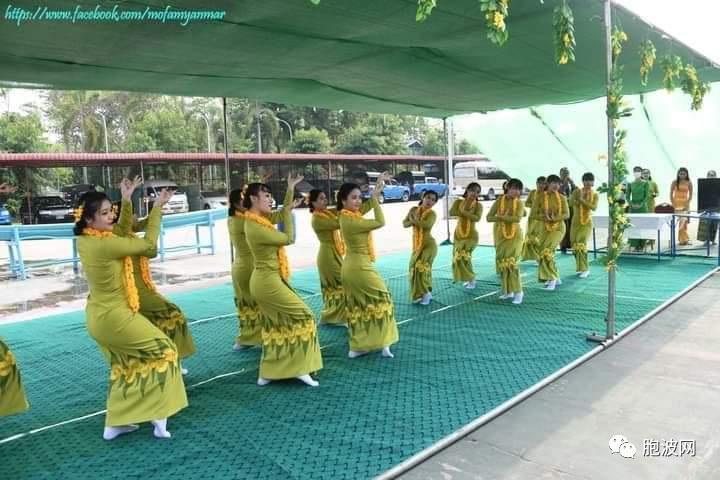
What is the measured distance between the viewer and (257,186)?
13.4 feet

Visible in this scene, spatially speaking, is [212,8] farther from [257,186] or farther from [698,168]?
[698,168]

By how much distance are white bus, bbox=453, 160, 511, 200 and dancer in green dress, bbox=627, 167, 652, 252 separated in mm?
18568

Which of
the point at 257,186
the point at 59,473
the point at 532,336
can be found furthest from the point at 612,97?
the point at 59,473

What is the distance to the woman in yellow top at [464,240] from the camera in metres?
7.17

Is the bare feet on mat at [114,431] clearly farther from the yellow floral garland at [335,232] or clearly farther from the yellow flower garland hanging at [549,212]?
the yellow flower garland hanging at [549,212]

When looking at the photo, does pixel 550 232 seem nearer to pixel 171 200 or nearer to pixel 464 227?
pixel 464 227

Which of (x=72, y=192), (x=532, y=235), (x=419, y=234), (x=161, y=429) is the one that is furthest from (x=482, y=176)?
(x=161, y=429)

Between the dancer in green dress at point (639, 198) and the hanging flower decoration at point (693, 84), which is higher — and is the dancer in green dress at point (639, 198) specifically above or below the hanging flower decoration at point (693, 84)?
below

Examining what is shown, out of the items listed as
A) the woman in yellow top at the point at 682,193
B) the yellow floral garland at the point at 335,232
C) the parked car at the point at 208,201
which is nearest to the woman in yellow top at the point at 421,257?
the yellow floral garland at the point at 335,232

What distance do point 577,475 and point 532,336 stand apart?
2.39 m

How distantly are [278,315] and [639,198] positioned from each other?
7.93 m

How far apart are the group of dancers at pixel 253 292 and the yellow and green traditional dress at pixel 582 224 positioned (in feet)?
5.15

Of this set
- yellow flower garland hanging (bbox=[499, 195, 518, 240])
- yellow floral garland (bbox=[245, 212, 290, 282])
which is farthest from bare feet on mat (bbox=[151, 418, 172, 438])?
yellow flower garland hanging (bbox=[499, 195, 518, 240])

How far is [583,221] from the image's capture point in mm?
7953
